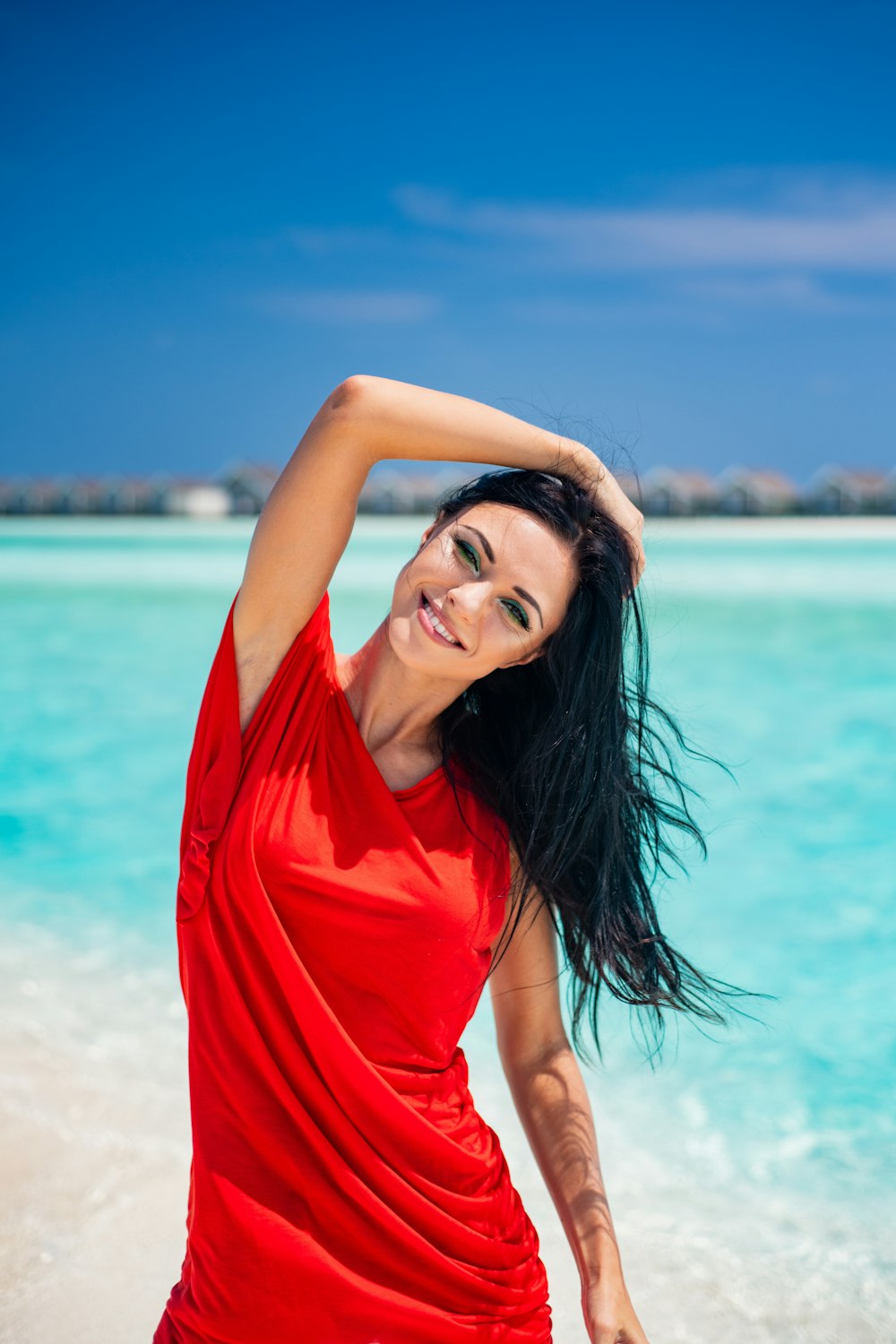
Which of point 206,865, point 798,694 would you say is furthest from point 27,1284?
point 798,694

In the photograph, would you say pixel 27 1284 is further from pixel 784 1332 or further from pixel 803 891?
pixel 803 891

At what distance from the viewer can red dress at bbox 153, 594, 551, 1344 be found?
1.42 m

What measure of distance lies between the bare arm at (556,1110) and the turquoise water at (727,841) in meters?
2.10

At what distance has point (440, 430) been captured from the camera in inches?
60.3

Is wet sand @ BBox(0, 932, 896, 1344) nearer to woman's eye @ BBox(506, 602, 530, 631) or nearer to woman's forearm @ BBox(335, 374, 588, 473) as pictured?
woman's eye @ BBox(506, 602, 530, 631)

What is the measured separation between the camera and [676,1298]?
3066 mm

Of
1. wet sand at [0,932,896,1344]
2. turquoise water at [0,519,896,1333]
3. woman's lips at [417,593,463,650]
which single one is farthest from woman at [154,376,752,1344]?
turquoise water at [0,519,896,1333]

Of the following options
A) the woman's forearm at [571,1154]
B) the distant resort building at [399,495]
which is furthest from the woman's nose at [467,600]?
the distant resort building at [399,495]

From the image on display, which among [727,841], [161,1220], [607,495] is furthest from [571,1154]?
[727,841]

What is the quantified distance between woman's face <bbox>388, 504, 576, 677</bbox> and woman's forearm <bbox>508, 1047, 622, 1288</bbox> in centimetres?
58

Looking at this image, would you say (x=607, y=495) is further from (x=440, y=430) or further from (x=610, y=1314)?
(x=610, y=1314)

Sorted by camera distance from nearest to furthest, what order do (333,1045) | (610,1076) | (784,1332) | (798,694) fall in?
(333,1045) < (784,1332) < (610,1076) < (798,694)

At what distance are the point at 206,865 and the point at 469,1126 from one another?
49 centimetres

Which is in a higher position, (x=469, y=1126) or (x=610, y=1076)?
(x=469, y=1126)
